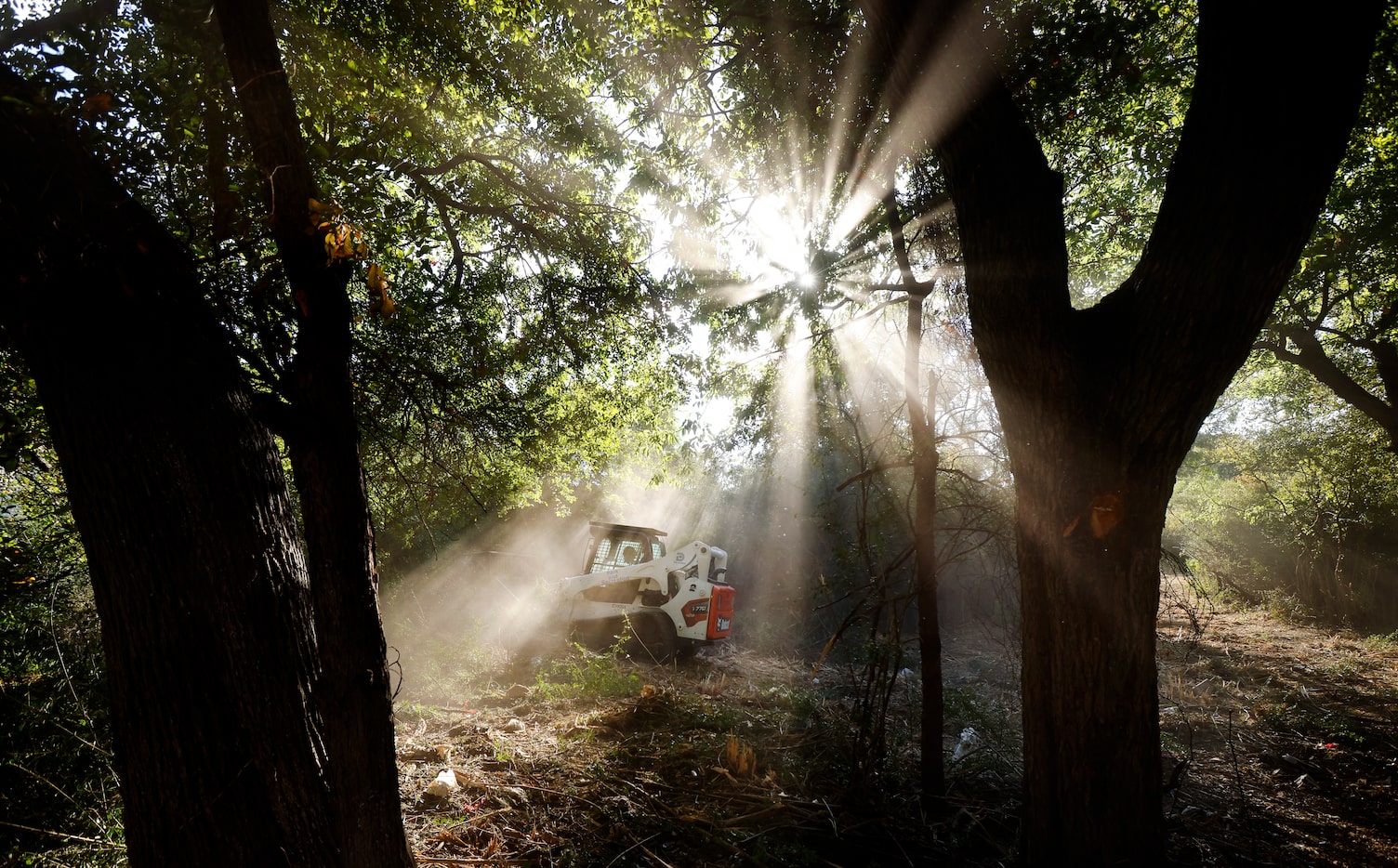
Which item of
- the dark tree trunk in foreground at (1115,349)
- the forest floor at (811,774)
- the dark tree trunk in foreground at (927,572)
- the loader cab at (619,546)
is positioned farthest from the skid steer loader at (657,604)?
the dark tree trunk in foreground at (1115,349)

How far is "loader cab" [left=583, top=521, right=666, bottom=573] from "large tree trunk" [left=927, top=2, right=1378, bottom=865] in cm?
810

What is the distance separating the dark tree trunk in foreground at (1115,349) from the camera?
1.92 m

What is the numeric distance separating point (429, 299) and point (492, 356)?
0.88 meters

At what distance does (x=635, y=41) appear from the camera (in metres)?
4.70

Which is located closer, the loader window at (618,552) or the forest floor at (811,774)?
the forest floor at (811,774)

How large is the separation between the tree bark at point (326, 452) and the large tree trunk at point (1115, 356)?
2793mm

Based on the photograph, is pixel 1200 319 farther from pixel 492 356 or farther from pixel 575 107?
pixel 492 356

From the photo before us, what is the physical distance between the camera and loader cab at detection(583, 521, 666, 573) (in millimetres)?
10195

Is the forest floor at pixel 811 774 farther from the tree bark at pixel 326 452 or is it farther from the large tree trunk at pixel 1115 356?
the tree bark at pixel 326 452

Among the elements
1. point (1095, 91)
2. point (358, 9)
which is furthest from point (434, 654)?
point (1095, 91)

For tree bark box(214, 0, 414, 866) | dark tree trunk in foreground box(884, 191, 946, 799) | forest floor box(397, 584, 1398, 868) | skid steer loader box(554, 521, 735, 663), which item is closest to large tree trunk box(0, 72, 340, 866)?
tree bark box(214, 0, 414, 866)

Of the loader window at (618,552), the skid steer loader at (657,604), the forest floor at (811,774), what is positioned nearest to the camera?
the forest floor at (811,774)

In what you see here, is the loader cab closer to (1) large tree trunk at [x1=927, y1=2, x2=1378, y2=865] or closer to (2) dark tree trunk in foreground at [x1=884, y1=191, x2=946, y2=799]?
(2) dark tree trunk in foreground at [x1=884, y1=191, x2=946, y2=799]

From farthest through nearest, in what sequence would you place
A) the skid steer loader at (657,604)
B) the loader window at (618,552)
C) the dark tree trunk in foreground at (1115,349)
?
1. the loader window at (618,552)
2. the skid steer loader at (657,604)
3. the dark tree trunk in foreground at (1115,349)
